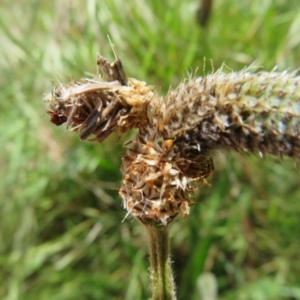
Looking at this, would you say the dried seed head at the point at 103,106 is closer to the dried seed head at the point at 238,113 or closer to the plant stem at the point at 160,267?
the dried seed head at the point at 238,113

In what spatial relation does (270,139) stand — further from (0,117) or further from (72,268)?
(0,117)

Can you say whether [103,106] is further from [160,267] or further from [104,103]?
[160,267]

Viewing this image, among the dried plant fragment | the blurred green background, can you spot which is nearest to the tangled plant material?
the dried plant fragment

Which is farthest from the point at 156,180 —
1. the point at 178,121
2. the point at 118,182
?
the point at 118,182

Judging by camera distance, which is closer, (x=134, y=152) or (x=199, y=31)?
(x=134, y=152)

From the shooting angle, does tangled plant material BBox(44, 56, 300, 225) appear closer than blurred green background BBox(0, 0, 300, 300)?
Yes

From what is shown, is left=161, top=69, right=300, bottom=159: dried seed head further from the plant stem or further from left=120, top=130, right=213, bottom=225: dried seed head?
the plant stem

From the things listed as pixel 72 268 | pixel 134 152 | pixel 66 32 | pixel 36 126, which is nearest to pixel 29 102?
pixel 36 126
